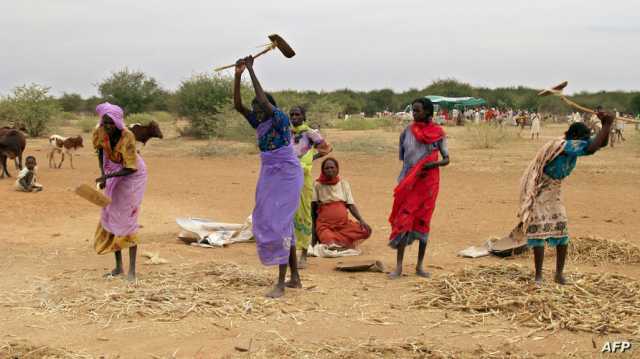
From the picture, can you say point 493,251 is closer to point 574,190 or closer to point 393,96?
point 574,190

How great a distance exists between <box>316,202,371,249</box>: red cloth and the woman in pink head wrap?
2290mm

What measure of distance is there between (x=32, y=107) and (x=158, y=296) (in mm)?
24181

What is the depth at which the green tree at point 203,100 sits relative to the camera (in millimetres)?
28125

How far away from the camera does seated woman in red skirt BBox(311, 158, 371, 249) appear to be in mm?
7586

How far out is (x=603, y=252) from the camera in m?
7.20

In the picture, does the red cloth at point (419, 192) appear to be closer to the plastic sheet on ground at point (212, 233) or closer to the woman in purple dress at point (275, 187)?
the woman in purple dress at point (275, 187)

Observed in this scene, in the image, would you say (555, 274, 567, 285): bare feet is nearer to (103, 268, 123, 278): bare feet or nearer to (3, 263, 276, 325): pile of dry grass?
(3, 263, 276, 325): pile of dry grass

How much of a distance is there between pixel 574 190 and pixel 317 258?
725 centimetres

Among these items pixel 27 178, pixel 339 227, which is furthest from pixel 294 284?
pixel 27 178

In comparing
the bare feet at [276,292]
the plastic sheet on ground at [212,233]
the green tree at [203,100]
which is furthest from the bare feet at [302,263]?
the green tree at [203,100]

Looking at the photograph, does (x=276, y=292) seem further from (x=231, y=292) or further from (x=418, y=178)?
(x=418, y=178)

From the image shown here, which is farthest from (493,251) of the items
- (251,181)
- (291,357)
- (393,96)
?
(393,96)

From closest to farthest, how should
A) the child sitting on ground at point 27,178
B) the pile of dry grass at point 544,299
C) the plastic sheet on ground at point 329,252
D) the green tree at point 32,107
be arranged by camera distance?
the pile of dry grass at point 544,299 → the plastic sheet on ground at point 329,252 → the child sitting on ground at point 27,178 → the green tree at point 32,107

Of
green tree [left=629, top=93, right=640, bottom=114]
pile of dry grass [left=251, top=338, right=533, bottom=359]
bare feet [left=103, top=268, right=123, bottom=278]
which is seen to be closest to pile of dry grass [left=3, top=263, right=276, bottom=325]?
bare feet [left=103, top=268, right=123, bottom=278]
